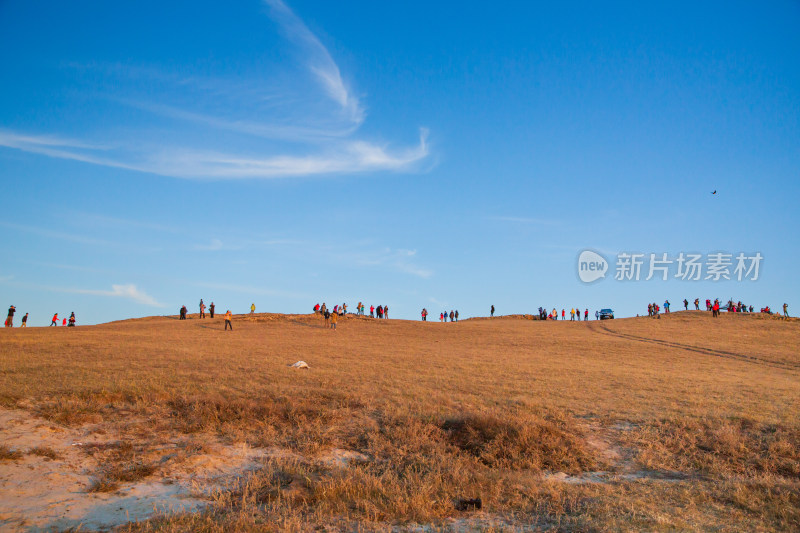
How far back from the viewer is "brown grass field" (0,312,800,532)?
328 inches

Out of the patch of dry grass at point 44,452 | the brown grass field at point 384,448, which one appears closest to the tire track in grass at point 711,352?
the brown grass field at point 384,448

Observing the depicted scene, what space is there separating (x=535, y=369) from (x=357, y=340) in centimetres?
1847

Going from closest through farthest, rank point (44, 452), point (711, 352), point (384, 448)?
point (44, 452) < point (384, 448) < point (711, 352)

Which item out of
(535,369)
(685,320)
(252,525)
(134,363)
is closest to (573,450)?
(252,525)

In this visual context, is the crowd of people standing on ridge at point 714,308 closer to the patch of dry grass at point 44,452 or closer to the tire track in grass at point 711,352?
the tire track in grass at point 711,352

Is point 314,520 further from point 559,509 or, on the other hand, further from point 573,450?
point 573,450

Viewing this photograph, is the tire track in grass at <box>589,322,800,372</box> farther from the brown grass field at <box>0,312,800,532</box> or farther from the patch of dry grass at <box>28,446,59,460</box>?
the patch of dry grass at <box>28,446,59,460</box>

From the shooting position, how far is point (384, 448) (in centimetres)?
1200

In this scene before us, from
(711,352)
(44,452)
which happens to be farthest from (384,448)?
(711,352)

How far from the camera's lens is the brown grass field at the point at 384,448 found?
8328mm

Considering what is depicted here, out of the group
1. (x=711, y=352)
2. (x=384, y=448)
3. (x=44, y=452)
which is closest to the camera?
(x=44, y=452)

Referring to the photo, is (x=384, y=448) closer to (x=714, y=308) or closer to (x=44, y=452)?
(x=44, y=452)

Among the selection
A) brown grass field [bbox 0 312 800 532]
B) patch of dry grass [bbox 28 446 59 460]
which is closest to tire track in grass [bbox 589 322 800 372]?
brown grass field [bbox 0 312 800 532]

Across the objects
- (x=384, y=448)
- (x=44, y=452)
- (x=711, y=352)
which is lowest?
(x=384, y=448)
